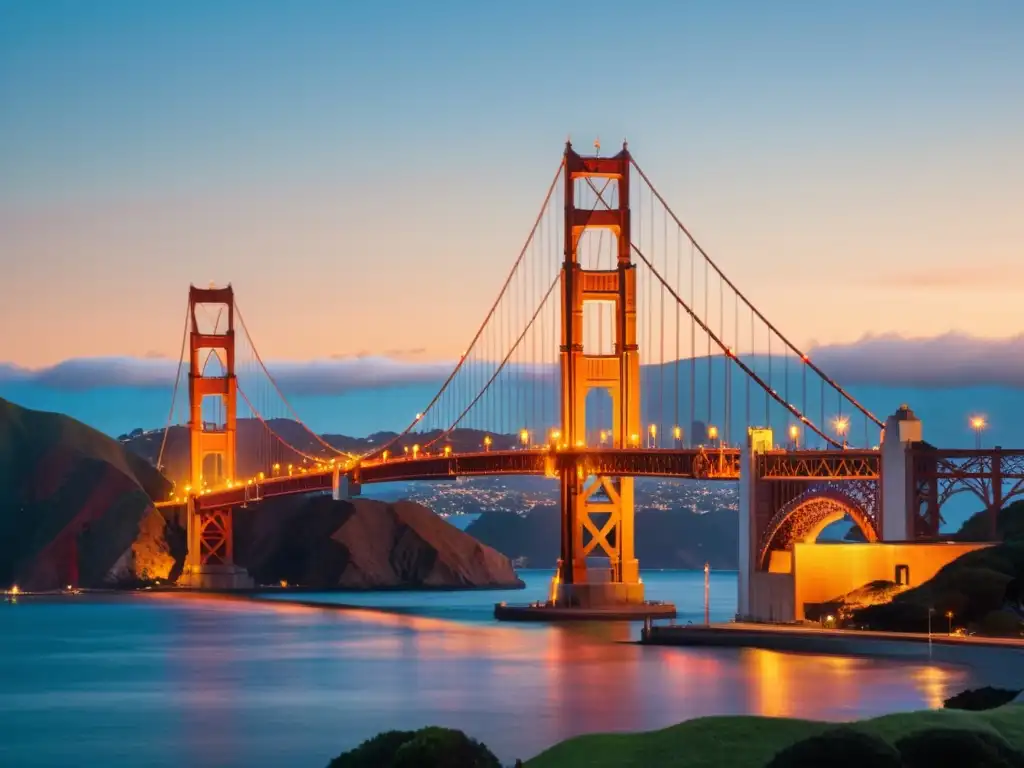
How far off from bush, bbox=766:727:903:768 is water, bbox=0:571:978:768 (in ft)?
55.0

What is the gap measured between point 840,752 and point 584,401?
5813 centimetres

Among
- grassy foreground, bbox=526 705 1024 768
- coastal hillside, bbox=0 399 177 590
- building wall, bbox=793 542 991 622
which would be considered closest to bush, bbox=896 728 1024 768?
grassy foreground, bbox=526 705 1024 768

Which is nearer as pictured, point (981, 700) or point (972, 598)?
point (981, 700)

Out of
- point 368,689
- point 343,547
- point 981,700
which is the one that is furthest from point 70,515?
point 981,700

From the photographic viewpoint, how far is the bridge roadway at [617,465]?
206ft

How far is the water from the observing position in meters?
39.2

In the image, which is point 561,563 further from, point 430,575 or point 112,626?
point 430,575

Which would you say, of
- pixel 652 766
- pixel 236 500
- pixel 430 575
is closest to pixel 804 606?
pixel 652 766

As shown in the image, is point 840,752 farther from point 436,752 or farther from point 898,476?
point 898,476

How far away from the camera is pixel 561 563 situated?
78.1 meters

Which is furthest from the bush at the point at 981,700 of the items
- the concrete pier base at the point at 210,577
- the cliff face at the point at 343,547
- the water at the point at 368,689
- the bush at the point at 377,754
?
the cliff face at the point at 343,547

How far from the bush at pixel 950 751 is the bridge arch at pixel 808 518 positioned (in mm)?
43676

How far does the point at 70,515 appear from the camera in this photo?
445 ft

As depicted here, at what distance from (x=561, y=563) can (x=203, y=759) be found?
4320 cm
